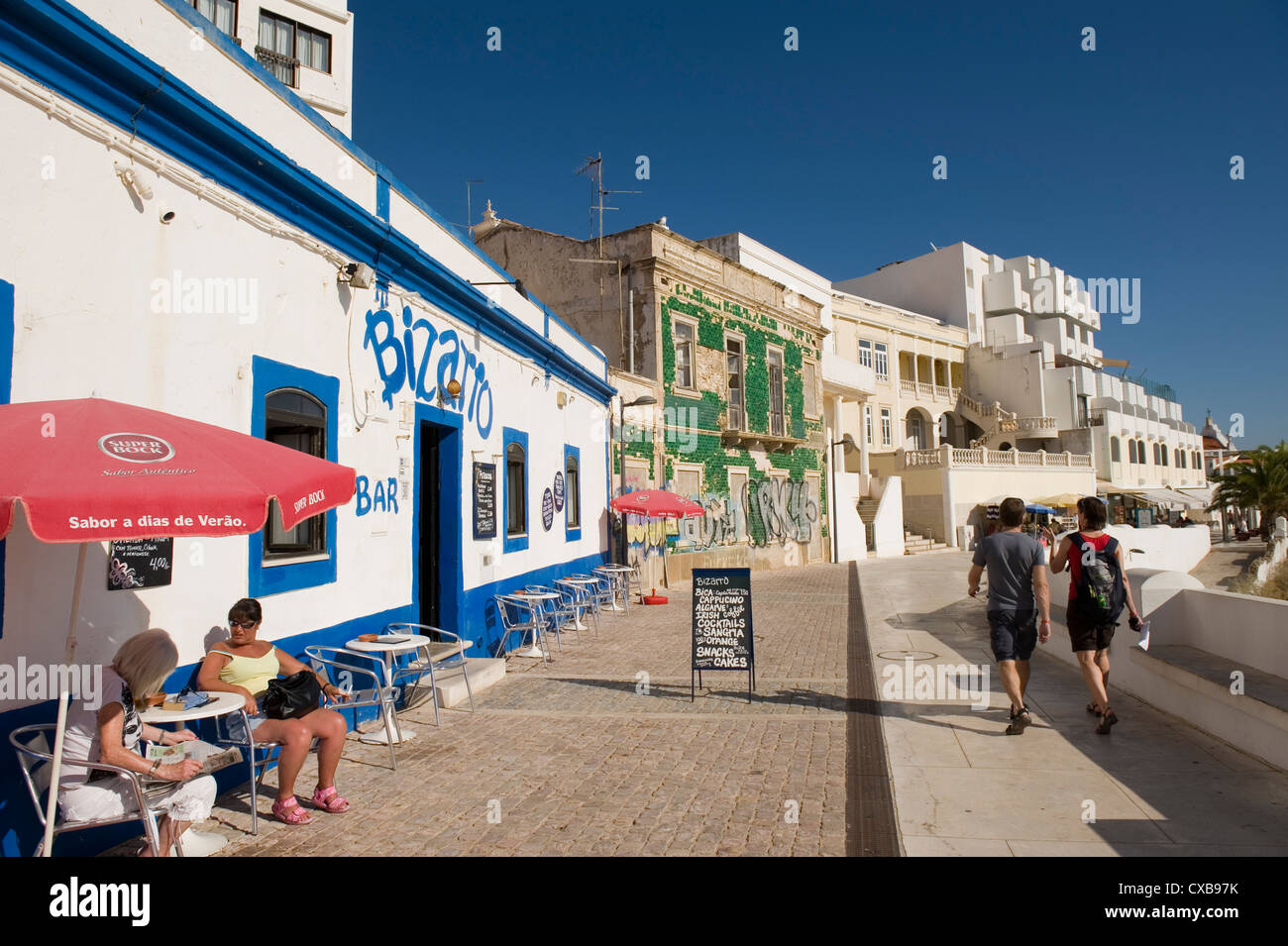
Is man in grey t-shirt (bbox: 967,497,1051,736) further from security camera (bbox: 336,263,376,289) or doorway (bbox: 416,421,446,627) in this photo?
doorway (bbox: 416,421,446,627)

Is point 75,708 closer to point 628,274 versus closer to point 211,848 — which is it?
point 211,848

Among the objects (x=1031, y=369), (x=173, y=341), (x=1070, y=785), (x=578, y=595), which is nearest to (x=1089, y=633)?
(x=1070, y=785)

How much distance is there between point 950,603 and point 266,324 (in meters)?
12.5

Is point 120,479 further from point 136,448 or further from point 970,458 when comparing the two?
point 970,458

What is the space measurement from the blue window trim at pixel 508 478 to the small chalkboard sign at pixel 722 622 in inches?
136

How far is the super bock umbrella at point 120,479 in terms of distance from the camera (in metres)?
2.81

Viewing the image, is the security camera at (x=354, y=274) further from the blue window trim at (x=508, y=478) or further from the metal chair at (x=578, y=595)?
the metal chair at (x=578, y=595)

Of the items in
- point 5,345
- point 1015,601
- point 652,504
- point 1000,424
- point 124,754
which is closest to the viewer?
point 124,754

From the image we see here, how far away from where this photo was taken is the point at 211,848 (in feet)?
13.0

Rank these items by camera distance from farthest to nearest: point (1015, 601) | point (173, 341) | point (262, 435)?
point (1015, 601) → point (262, 435) → point (173, 341)

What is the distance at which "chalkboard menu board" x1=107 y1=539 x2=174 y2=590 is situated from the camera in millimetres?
4203

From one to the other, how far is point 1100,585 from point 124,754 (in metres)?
6.08

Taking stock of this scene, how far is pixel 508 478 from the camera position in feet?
34.9
